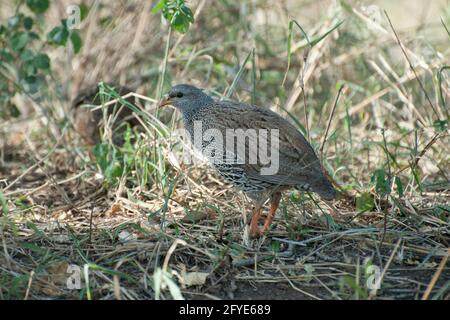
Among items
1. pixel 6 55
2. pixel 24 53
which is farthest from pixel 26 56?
pixel 6 55

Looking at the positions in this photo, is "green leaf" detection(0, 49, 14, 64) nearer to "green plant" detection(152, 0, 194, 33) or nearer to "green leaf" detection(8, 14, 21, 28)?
"green leaf" detection(8, 14, 21, 28)

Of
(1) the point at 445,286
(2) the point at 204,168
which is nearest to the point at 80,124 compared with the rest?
(2) the point at 204,168

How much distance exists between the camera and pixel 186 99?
16.5 feet

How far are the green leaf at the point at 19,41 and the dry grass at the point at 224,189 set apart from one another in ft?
2.69

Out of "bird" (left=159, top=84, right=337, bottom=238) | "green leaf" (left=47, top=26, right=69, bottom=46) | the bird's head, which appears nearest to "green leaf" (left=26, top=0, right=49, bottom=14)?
"green leaf" (left=47, top=26, right=69, bottom=46)

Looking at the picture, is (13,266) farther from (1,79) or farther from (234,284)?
(1,79)

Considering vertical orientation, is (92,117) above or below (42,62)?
below

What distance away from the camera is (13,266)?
12.4ft

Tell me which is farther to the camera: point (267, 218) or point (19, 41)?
A: point (19, 41)

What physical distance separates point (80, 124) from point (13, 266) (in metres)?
2.62

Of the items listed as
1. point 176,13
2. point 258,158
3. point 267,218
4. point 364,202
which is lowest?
point 267,218

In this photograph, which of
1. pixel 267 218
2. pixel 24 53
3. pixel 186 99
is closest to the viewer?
pixel 267 218

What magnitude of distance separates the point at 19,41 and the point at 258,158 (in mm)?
2681

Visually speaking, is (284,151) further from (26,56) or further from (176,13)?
(26,56)
